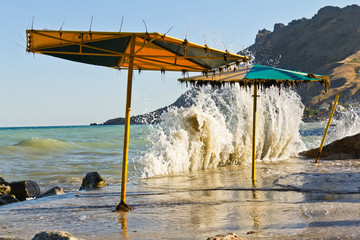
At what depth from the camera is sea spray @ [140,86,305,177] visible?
35.7 ft

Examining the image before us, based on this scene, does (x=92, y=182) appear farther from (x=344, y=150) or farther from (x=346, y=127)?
(x=346, y=127)

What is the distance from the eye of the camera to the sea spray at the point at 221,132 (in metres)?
10.9

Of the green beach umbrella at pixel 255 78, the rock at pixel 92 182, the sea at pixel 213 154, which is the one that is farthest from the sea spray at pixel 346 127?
the rock at pixel 92 182

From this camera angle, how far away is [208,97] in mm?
12547

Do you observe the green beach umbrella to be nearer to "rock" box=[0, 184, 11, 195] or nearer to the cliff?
"rock" box=[0, 184, 11, 195]

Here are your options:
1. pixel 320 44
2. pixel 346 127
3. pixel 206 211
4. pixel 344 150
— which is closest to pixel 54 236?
pixel 206 211

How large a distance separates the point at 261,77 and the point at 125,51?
99.8 inches

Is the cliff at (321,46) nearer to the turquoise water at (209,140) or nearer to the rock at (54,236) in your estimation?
the turquoise water at (209,140)

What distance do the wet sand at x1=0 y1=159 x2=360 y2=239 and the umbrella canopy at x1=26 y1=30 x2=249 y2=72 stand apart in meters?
2.37

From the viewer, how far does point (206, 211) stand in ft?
17.5

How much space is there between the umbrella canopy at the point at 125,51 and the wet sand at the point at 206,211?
791 millimetres

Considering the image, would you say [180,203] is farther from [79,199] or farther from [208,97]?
[208,97]

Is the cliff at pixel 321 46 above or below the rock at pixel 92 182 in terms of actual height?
above

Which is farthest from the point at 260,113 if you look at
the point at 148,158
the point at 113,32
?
the point at 113,32
